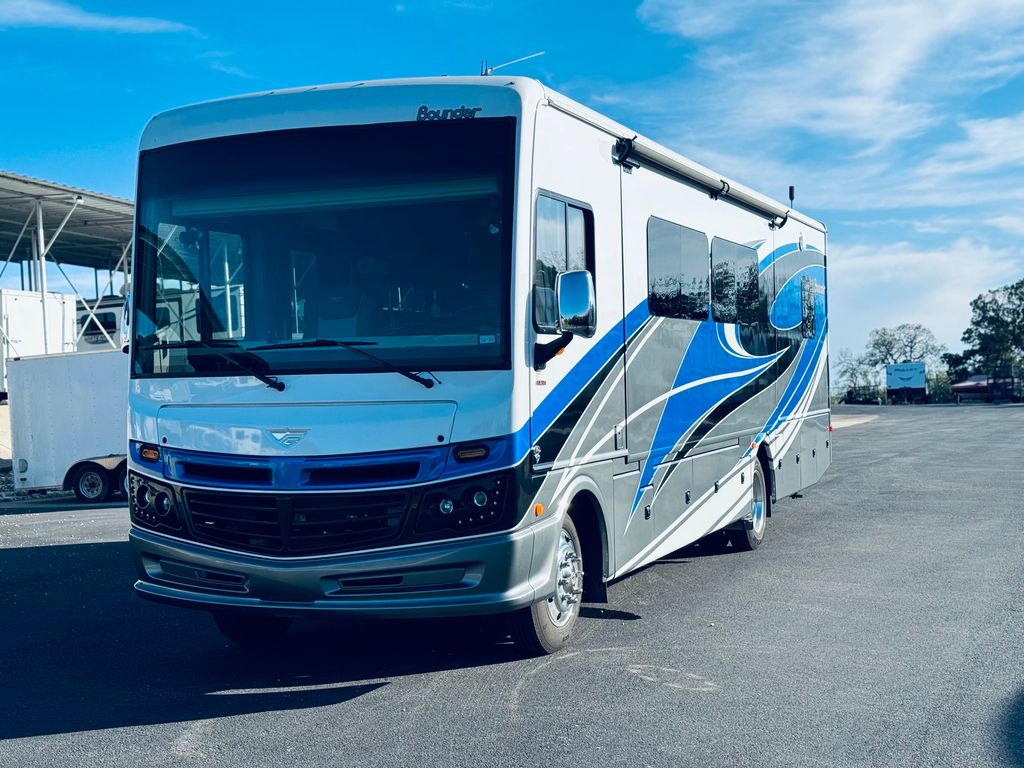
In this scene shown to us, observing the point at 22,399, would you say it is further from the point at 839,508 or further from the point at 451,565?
the point at 451,565

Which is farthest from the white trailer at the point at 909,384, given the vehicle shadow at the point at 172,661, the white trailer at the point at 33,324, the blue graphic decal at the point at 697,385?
the vehicle shadow at the point at 172,661

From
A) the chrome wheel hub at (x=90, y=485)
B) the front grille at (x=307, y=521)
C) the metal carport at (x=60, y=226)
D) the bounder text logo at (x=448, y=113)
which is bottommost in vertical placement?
the chrome wheel hub at (x=90, y=485)

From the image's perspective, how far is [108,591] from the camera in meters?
9.64

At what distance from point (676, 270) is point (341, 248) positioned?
3210 mm

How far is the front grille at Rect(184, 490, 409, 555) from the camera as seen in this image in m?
5.82

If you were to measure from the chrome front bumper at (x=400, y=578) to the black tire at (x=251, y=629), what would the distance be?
1.12m

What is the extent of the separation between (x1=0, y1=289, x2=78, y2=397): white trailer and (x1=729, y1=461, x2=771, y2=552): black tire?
22229mm

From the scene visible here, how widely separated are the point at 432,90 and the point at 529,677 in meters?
3.41

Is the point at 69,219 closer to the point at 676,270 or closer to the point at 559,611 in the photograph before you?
the point at 676,270

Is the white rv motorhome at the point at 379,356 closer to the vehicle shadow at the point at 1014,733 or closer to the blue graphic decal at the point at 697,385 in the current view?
the blue graphic decal at the point at 697,385

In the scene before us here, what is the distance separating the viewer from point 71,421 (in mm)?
19375

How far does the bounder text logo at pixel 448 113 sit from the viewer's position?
6.10 meters

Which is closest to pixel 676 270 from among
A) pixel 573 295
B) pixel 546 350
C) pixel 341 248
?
pixel 573 295

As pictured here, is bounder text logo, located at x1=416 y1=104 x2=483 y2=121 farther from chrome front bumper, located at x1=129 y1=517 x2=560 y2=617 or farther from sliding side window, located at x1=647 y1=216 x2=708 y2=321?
chrome front bumper, located at x1=129 y1=517 x2=560 y2=617
